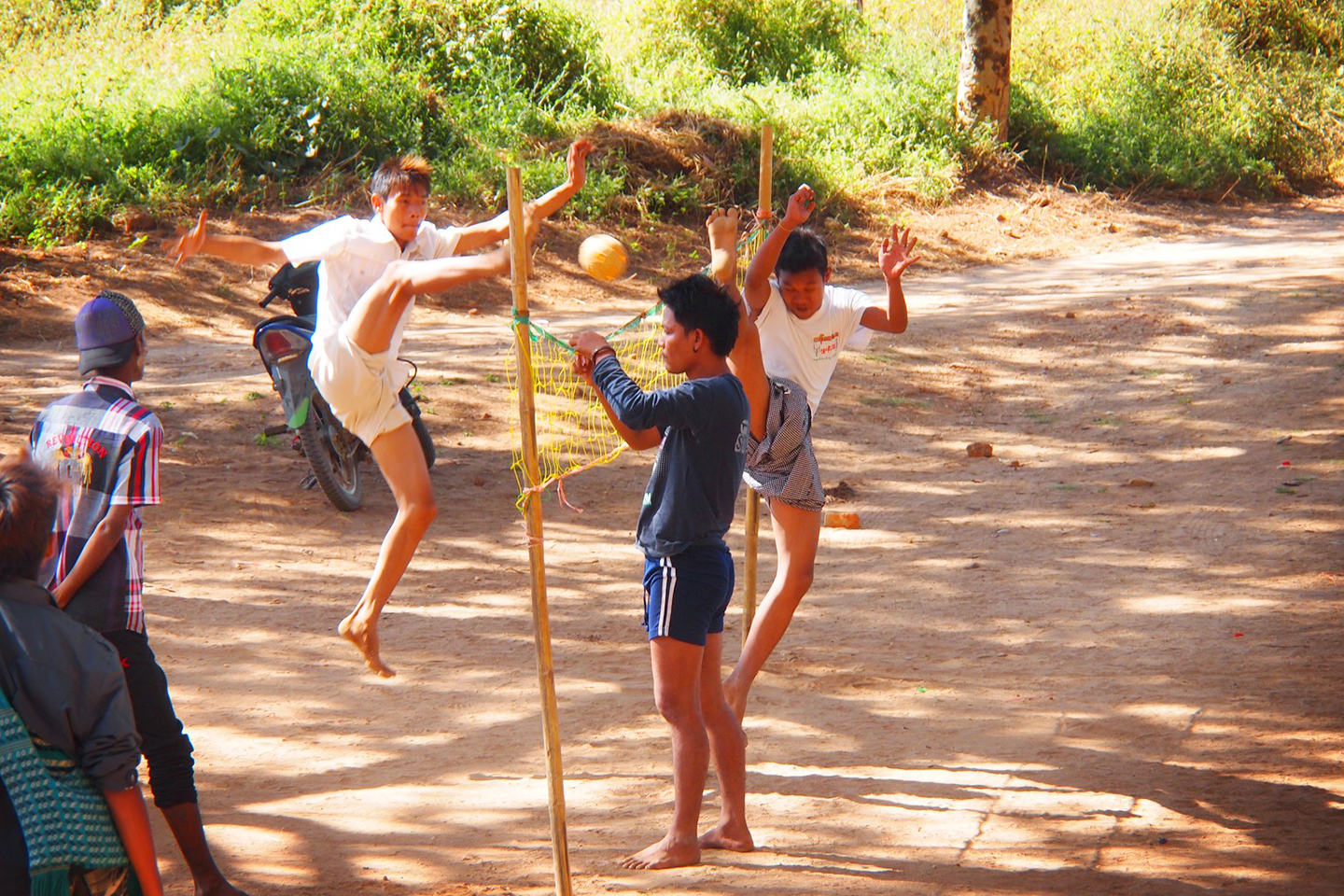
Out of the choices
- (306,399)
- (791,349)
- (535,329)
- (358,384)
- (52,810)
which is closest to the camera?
(52,810)

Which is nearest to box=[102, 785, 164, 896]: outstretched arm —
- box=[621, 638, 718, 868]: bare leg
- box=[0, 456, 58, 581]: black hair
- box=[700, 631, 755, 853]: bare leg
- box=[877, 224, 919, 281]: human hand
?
box=[0, 456, 58, 581]: black hair

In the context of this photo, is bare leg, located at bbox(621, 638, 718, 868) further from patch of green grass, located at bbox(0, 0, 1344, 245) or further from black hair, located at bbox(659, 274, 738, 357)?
patch of green grass, located at bbox(0, 0, 1344, 245)

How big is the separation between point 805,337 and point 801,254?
31cm

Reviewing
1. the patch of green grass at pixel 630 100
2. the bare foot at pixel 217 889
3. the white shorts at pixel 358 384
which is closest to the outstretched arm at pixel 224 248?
the white shorts at pixel 358 384

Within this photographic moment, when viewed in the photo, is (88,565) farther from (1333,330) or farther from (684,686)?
(1333,330)

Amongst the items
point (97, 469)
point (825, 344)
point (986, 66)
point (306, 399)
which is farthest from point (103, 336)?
point (986, 66)

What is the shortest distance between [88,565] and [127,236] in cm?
860

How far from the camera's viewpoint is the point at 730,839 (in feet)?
13.0

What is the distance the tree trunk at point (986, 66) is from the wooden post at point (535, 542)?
43.1ft

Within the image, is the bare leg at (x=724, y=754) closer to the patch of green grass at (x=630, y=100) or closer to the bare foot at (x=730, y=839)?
the bare foot at (x=730, y=839)

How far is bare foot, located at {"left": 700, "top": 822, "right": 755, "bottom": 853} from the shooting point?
3.95 metres

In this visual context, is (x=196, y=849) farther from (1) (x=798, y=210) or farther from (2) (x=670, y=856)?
(1) (x=798, y=210)

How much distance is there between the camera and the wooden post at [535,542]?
3.41 m

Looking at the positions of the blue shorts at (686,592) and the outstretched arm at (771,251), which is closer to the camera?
the blue shorts at (686,592)
